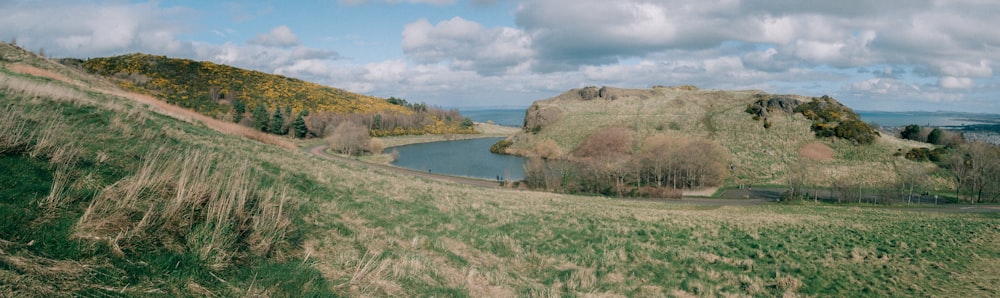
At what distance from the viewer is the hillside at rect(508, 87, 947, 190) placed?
6291cm

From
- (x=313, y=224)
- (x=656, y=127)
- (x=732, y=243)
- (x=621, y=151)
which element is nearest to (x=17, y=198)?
(x=313, y=224)

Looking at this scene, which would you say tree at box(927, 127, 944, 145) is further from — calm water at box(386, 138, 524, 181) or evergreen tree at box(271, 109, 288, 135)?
evergreen tree at box(271, 109, 288, 135)

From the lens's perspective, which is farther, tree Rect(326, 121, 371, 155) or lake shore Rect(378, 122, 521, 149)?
lake shore Rect(378, 122, 521, 149)

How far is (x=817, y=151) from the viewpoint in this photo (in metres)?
66.9

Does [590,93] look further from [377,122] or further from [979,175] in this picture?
[979,175]

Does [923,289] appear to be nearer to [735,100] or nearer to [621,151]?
[621,151]

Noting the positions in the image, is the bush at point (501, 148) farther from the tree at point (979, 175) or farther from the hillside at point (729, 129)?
the tree at point (979, 175)

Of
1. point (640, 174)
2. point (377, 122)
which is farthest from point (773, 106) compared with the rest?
point (377, 122)

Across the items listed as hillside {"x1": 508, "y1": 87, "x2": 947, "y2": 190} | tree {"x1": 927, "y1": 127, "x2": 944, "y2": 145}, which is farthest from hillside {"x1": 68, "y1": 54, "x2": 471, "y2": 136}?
tree {"x1": 927, "y1": 127, "x2": 944, "y2": 145}

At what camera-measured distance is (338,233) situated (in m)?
9.15

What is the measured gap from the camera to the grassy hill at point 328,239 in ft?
17.0

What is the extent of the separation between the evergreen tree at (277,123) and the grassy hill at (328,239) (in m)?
86.3

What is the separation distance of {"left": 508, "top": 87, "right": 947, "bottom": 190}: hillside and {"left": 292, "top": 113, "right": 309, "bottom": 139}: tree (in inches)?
1822

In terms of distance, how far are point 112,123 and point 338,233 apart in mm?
7132
